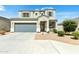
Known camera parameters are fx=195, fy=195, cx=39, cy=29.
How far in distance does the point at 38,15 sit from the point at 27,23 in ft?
7.99

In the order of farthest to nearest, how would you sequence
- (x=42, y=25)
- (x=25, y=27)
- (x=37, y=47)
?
(x=42, y=25), (x=25, y=27), (x=37, y=47)

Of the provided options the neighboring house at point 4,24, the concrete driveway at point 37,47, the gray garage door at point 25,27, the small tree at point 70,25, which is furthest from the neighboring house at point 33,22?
the concrete driveway at point 37,47

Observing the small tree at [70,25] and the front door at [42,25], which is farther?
the front door at [42,25]

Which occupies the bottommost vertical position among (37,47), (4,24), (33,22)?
(37,47)

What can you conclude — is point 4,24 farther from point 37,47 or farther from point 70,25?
point 37,47

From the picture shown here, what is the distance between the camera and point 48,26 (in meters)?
35.3

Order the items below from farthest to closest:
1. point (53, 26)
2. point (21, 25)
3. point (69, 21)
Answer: point (53, 26) → point (21, 25) → point (69, 21)

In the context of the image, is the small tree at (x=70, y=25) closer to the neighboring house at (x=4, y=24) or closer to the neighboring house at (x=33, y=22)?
the neighboring house at (x=33, y=22)

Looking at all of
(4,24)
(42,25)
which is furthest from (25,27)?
(42,25)

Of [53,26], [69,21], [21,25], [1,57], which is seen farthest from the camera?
[53,26]
